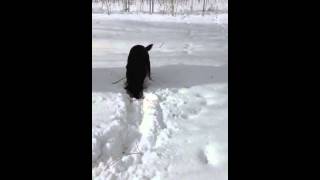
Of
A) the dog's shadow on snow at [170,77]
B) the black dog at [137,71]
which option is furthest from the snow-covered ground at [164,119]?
the black dog at [137,71]

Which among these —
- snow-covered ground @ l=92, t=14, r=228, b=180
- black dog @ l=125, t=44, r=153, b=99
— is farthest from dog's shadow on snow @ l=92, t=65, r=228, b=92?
black dog @ l=125, t=44, r=153, b=99

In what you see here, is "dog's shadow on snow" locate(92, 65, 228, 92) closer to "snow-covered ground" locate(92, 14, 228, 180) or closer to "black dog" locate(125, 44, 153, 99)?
"snow-covered ground" locate(92, 14, 228, 180)

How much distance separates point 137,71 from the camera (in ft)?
21.9

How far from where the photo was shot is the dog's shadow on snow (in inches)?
274

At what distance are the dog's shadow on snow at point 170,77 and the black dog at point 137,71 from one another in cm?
23

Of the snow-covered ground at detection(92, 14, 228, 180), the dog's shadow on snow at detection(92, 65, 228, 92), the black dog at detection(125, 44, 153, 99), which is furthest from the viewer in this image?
the dog's shadow on snow at detection(92, 65, 228, 92)

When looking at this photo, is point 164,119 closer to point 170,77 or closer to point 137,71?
point 137,71

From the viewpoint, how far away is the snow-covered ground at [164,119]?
14.0 ft

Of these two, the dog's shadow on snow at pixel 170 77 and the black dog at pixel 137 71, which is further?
the dog's shadow on snow at pixel 170 77

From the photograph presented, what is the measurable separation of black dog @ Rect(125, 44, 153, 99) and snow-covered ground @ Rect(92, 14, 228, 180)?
14cm

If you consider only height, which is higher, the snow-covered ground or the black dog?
the black dog

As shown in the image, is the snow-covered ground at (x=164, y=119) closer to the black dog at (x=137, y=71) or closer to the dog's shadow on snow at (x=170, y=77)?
the dog's shadow on snow at (x=170, y=77)

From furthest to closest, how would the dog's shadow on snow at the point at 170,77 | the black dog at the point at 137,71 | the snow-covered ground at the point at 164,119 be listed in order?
1. the dog's shadow on snow at the point at 170,77
2. the black dog at the point at 137,71
3. the snow-covered ground at the point at 164,119
